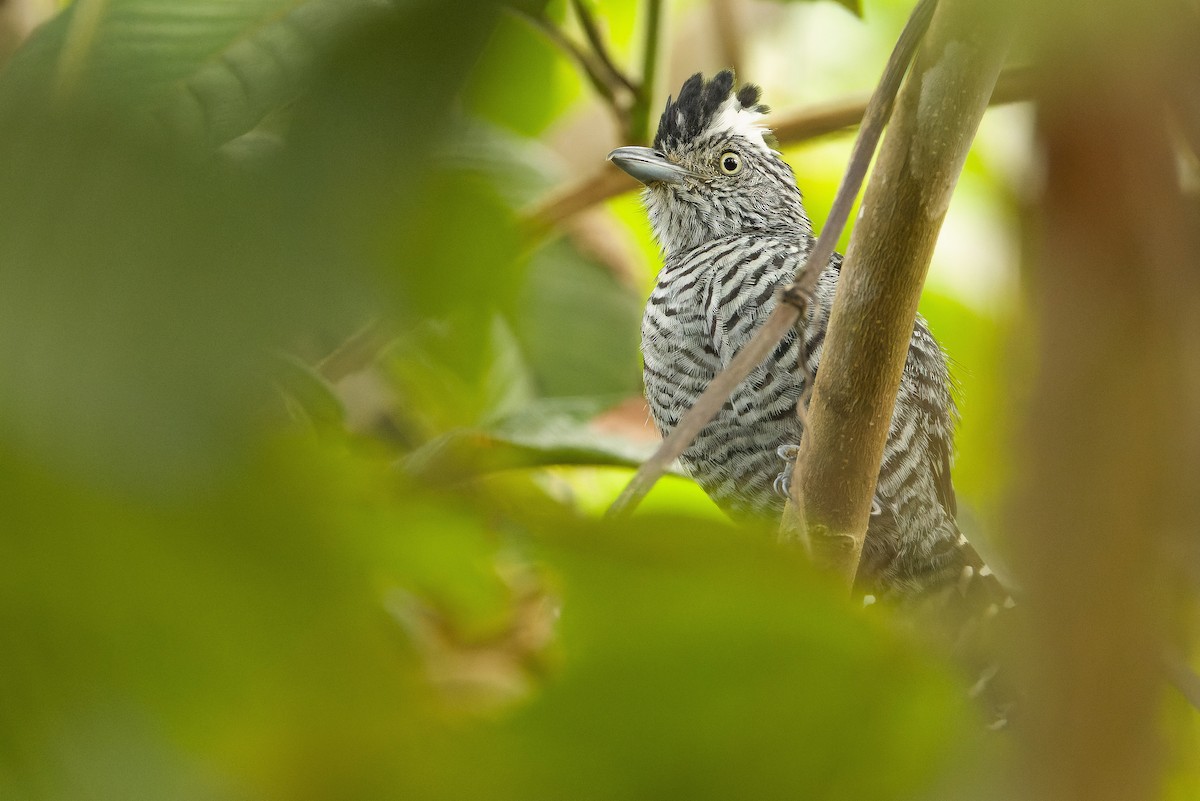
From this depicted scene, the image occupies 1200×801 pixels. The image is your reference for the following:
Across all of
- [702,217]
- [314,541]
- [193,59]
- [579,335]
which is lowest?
[314,541]

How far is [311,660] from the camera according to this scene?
1.11 ft

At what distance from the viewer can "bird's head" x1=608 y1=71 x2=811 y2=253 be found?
2816 millimetres

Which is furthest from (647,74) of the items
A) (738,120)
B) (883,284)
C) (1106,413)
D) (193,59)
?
(1106,413)

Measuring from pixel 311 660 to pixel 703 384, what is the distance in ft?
6.76

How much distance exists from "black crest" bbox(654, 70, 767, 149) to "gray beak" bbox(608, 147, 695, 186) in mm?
154

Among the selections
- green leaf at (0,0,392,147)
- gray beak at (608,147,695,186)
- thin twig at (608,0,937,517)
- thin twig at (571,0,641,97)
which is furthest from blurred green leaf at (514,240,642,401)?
green leaf at (0,0,392,147)

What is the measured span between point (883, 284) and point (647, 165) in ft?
4.73

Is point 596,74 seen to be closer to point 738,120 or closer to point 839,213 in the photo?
point 738,120

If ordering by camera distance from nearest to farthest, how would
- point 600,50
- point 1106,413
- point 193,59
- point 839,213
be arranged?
1. point 1106,413
2. point 193,59
3. point 839,213
4. point 600,50

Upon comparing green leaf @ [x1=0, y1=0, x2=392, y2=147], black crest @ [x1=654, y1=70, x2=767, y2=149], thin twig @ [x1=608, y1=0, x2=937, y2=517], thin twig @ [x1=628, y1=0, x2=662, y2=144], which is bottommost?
green leaf @ [x1=0, y1=0, x2=392, y2=147]

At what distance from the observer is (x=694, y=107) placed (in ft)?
9.22

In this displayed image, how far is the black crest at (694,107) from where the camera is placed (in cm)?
279

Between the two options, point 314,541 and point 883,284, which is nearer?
point 314,541

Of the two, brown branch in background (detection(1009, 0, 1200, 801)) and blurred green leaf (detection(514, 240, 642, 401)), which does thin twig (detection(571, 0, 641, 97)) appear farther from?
brown branch in background (detection(1009, 0, 1200, 801))
